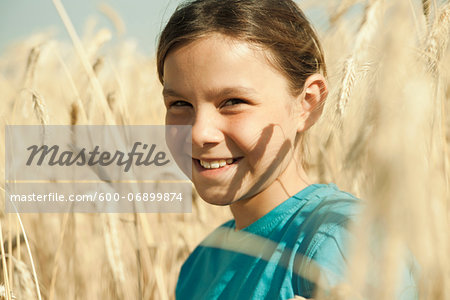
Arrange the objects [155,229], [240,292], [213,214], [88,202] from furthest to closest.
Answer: [213,214] < [155,229] < [88,202] < [240,292]

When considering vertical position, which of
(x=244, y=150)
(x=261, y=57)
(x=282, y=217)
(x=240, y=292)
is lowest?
(x=240, y=292)

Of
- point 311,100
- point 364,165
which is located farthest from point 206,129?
point 364,165

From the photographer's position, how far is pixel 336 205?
907 mm

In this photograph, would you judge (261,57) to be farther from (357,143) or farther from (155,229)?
(155,229)

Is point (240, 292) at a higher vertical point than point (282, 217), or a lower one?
lower

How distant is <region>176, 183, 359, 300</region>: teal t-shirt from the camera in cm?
80

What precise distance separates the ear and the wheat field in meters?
0.03

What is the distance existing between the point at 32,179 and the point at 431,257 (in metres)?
1.36

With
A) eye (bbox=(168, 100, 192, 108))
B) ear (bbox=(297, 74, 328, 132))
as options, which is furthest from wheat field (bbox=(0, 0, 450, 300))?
eye (bbox=(168, 100, 192, 108))

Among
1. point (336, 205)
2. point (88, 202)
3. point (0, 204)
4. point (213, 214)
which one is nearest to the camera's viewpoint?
point (336, 205)

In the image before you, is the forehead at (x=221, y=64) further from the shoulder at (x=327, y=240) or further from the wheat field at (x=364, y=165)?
the shoulder at (x=327, y=240)

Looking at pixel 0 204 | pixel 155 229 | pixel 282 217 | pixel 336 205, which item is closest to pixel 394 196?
pixel 336 205

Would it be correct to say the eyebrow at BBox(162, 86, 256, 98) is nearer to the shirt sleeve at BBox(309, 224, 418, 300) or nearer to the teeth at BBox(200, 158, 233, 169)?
the teeth at BBox(200, 158, 233, 169)

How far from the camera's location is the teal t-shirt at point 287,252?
0.80 m
